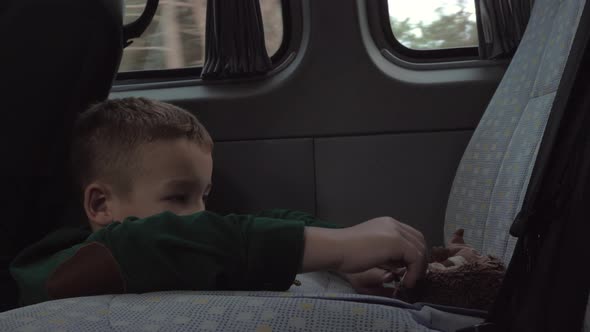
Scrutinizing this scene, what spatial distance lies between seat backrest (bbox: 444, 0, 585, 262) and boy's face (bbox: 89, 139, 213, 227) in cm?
55

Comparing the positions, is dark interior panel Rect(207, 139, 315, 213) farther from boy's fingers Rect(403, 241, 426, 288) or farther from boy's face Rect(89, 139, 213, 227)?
boy's fingers Rect(403, 241, 426, 288)

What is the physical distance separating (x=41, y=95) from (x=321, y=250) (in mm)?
559

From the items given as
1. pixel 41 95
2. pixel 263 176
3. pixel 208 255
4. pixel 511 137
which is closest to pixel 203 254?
pixel 208 255

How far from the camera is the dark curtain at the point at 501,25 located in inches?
68.2

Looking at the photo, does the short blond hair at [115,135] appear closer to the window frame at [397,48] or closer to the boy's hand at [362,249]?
the boy's hand at [362,249]

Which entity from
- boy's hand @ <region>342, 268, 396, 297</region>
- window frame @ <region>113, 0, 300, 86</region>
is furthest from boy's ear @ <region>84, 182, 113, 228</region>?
window frame @ <region>113, 0, 300, 86</region>

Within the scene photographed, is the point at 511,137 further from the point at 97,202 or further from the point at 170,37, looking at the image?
the point at 170,37

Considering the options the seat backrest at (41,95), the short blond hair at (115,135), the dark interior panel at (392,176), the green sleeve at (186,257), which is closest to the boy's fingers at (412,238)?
the green sleeve at (186,257)

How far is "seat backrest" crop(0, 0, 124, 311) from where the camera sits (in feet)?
3.07

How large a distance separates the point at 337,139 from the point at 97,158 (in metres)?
0.85

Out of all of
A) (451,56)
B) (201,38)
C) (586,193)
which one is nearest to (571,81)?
(586,193)

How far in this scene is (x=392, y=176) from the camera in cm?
174

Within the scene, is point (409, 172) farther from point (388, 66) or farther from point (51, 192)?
point (51, 192)

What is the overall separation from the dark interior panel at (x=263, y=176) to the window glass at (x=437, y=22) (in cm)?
49
